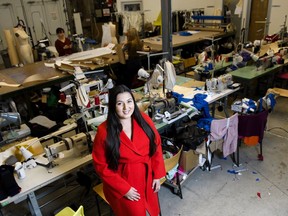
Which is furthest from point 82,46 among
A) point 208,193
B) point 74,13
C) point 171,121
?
point 208,193

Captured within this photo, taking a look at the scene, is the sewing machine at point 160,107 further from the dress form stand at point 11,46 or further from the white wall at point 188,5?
the white wall at point 188,5

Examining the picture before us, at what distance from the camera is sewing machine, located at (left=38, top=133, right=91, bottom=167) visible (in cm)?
208

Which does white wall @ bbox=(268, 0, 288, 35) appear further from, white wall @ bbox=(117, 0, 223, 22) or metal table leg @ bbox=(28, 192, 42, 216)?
metal table leg @ bbox=(28, 192, 42, 216)

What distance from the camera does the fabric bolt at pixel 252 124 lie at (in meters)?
2.81

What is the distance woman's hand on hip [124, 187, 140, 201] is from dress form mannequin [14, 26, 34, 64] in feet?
13.6

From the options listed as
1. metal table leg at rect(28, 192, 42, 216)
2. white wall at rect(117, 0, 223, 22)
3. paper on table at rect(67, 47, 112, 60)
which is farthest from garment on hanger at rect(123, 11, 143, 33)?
metal table leg at rect(28, 192, 42, 216)

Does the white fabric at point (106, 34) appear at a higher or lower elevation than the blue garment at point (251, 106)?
higher

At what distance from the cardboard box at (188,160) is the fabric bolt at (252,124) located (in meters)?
0.61

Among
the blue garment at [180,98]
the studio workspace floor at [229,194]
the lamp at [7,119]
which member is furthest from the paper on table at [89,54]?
the studio workspace floor at [229,194]

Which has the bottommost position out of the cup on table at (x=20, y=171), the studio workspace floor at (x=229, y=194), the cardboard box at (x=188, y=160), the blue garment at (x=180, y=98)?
the studio workspace floor at (x=229, y=194)

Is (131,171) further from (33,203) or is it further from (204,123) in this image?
(204,123)

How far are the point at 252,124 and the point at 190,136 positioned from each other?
0.77m

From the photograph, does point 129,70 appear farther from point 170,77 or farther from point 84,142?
point 84,142

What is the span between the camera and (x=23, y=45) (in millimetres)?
4859
